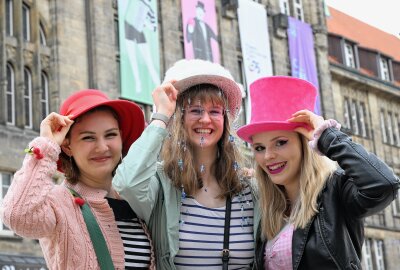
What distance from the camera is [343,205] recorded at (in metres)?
3.88

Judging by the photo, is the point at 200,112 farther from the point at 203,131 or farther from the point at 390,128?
the point at 390,128

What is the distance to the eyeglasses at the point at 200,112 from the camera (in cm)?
438

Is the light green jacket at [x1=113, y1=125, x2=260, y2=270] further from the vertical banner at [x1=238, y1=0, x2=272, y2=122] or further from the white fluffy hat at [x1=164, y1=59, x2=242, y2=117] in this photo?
the vertical banner at [x1=238, y1=0, x2=272, y2=122]

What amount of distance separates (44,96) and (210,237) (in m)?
17.4

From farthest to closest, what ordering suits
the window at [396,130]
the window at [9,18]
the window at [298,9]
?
the window at [396,130] < the window at [298,9] < the window at [9,18]

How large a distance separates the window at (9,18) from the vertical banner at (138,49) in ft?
11.5

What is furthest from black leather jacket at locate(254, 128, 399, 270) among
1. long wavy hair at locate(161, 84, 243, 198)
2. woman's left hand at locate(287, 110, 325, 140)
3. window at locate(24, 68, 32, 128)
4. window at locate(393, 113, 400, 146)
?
window at locate(393, 113, 400, 146)

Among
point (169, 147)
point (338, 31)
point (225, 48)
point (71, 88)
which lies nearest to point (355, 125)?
point (338, 31)

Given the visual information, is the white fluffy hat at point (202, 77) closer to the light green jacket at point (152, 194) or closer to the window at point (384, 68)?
the light green jacket at point (152, 194)

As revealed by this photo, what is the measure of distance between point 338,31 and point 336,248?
38.7 metres

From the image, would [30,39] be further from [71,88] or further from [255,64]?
Result: [255,64]

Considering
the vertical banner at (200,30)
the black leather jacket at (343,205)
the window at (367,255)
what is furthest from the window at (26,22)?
the window at (367,255)

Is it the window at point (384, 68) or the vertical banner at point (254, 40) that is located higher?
the window at point (384, 68)

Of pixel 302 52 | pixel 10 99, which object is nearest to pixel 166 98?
pixel 10 99
